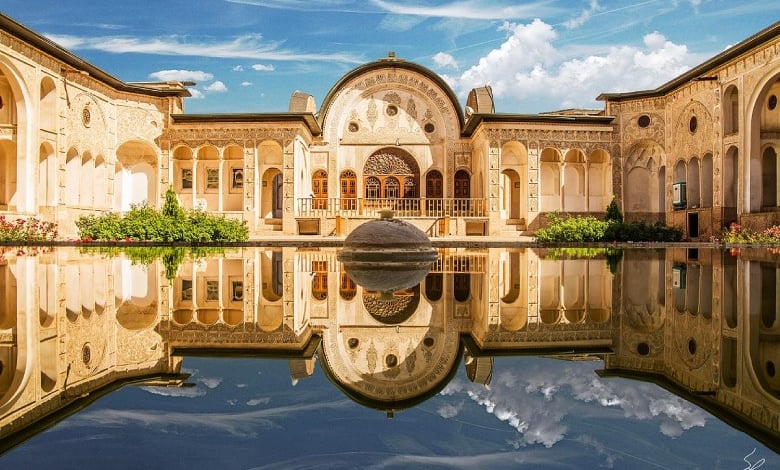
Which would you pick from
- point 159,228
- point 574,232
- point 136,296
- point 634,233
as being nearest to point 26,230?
point 159,228

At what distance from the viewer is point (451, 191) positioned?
28.2m

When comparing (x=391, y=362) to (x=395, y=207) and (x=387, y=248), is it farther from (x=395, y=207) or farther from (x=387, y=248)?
(x=395, y=207)

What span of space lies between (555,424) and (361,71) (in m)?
28.0

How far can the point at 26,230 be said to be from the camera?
16828mm

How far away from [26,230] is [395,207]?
15.9 m

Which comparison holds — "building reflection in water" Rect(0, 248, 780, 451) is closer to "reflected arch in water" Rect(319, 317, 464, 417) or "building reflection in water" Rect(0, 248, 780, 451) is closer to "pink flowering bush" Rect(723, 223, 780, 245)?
"reflected arch in water" Rect(319, 317, 464, 417)

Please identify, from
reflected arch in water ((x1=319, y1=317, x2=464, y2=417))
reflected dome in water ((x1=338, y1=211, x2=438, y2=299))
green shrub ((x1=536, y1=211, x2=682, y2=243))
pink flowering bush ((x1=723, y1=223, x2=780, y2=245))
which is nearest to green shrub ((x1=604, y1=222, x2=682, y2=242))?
green shrub ((x1=536, y1=211, x2=682, y2=243))

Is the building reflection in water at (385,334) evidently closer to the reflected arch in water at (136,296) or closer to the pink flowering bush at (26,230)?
the reflected arch in water at (136,296)

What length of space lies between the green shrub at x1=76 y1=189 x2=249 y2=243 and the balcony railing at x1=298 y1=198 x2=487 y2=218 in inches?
252

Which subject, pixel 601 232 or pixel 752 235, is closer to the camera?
pixel 752 235

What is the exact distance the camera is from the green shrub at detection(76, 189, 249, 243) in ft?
56.6

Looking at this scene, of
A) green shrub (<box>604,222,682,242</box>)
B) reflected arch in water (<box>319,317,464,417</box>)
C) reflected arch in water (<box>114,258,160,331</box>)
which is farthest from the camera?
green shrub (<box>604,222,682,242</box>)

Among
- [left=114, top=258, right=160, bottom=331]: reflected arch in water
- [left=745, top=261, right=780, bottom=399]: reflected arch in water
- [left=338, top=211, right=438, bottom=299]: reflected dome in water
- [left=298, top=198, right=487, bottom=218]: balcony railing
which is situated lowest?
[left=745, top=261, right=780, bottom=399]: reflected arch in water

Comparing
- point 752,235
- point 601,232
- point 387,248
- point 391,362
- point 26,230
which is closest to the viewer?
point 391,362
